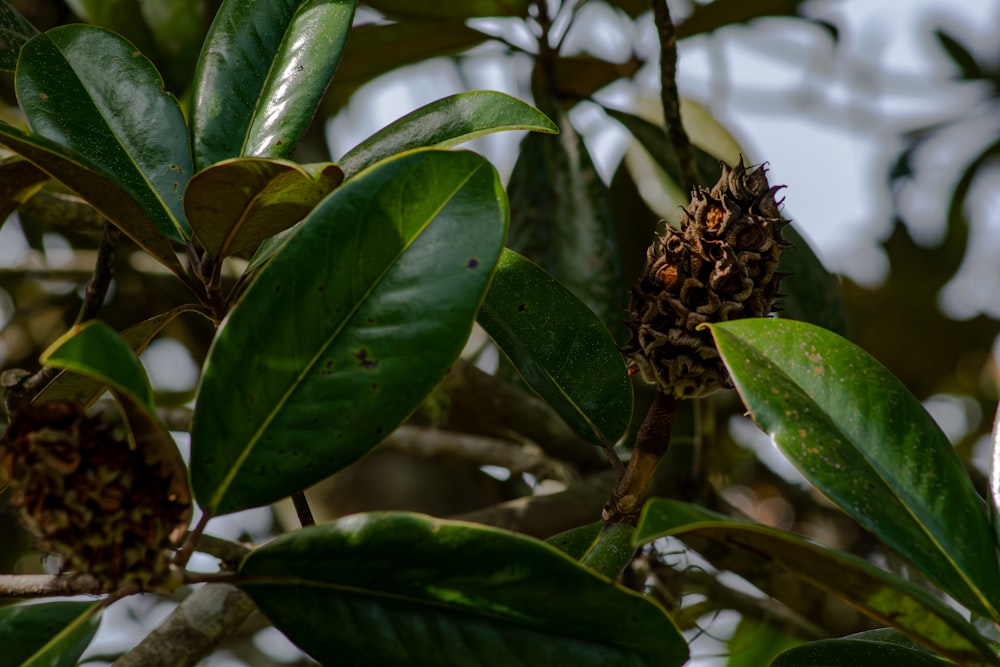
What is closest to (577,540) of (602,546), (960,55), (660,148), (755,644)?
(602,546)

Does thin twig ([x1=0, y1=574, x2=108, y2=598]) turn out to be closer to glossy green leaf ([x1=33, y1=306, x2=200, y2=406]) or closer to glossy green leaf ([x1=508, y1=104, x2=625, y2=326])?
glossy green leaf ([x1=33, y1=306, x2=200, y2=406])

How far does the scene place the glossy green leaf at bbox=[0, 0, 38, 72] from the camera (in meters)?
1.00

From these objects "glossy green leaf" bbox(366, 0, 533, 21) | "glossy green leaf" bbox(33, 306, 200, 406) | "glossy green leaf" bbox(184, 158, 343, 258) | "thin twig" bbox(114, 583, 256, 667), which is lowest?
"thin twig" bbox(114, 583, 256, 667)

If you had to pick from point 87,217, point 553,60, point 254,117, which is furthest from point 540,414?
point 254,117

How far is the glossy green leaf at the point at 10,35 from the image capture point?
100 cm

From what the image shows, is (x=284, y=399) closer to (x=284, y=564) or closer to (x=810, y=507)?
(x=284, y=564)

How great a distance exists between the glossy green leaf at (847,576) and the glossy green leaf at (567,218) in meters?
0.75

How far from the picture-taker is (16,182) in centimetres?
105

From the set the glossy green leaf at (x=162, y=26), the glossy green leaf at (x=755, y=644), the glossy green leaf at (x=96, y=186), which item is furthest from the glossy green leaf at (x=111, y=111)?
the glossy green leaf at (x=755, y=644)

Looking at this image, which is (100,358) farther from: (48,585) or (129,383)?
(48,585)

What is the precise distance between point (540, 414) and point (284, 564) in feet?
3.39

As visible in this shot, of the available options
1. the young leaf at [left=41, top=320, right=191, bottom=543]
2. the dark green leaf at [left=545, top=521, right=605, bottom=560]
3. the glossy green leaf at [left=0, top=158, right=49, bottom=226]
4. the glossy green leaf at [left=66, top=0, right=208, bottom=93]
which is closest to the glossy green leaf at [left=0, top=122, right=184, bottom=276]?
the young leaf at [left=41, top=320, right=191, bottom=543]

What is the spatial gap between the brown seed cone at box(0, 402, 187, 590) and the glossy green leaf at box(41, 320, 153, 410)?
40 millimetres

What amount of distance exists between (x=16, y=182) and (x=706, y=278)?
0.72m
